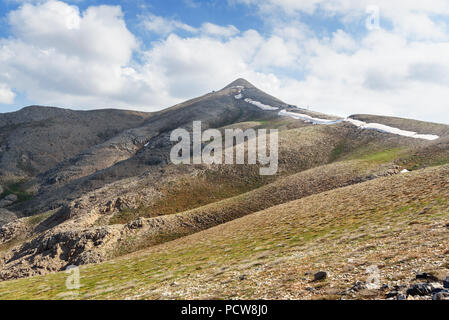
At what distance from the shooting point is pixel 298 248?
17.5 meters

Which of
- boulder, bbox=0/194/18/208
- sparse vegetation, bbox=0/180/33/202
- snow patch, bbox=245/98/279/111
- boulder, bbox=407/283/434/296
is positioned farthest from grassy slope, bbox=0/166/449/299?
snow patch, bbox=245/98/279/111

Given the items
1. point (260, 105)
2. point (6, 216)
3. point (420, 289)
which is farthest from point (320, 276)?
point (260, 105)

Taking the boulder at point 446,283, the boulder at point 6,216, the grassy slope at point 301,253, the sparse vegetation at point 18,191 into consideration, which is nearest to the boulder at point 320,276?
the grassy slope at point 301,253

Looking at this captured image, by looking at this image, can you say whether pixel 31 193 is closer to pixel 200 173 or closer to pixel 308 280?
pixel 200 173

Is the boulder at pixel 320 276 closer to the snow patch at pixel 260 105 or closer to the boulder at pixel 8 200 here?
the boulder at pixel 8 200

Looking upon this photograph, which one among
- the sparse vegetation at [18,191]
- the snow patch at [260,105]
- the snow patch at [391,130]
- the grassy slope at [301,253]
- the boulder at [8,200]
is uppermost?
the snow patch at [260,105]

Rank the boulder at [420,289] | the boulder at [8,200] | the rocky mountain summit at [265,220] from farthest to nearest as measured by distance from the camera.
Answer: the boulder at [8,200] → the rocky mountain summit at [265,220] → the boulder at [420,289]

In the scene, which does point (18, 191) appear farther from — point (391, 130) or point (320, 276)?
point (391, 130)

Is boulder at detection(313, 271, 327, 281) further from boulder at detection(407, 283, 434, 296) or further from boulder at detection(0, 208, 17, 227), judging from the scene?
boulder at detection(0, 208, 17, 227)

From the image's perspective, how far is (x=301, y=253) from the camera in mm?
16141

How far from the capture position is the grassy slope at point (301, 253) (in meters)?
11.3

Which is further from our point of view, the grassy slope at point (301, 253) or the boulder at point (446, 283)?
the grassy slope at point (301, 253)

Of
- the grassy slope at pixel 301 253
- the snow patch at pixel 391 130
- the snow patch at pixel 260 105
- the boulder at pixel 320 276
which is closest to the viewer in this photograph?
the boulder at pixel 320 276
